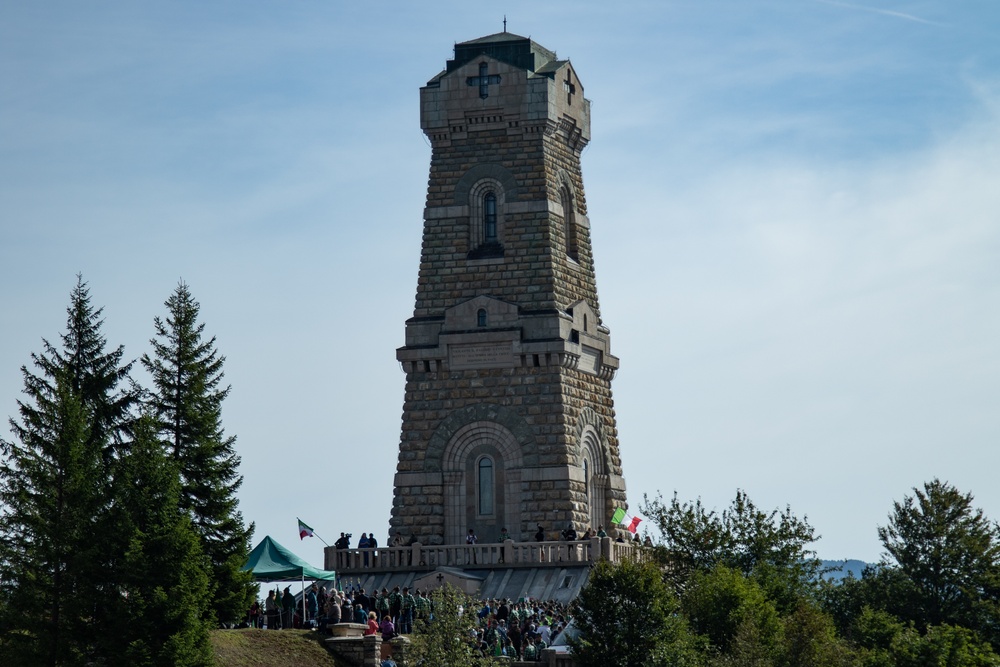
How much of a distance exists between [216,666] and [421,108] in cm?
2934

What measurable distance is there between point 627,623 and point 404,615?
962 cm

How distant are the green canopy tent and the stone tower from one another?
11.5 metres

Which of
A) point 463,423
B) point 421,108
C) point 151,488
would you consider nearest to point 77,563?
point 151,488

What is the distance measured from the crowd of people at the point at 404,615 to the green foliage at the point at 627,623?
246cm

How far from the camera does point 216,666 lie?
52.8 meters

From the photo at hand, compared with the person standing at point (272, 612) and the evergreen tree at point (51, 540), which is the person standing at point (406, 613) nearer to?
the person standing at point (272, 612)

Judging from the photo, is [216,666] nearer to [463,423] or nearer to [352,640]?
[352,640]

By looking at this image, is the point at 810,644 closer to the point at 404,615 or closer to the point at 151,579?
the point at 404,615

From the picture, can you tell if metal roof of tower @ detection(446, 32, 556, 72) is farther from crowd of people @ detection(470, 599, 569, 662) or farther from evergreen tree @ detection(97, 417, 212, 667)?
evergreen tree @ detection(97, 417, 212, 667)

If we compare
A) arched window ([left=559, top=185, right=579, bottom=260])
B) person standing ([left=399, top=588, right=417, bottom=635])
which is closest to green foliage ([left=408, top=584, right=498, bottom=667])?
person standing ([left=399, top=588, right=417, bottom=635])

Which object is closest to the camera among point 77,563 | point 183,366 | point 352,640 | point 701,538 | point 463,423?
point 77,563

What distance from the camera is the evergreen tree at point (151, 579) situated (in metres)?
50.9

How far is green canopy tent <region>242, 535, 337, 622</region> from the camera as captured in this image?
6128cm

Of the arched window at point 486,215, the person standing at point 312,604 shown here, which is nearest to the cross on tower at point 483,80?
the arched window at point 486,215
